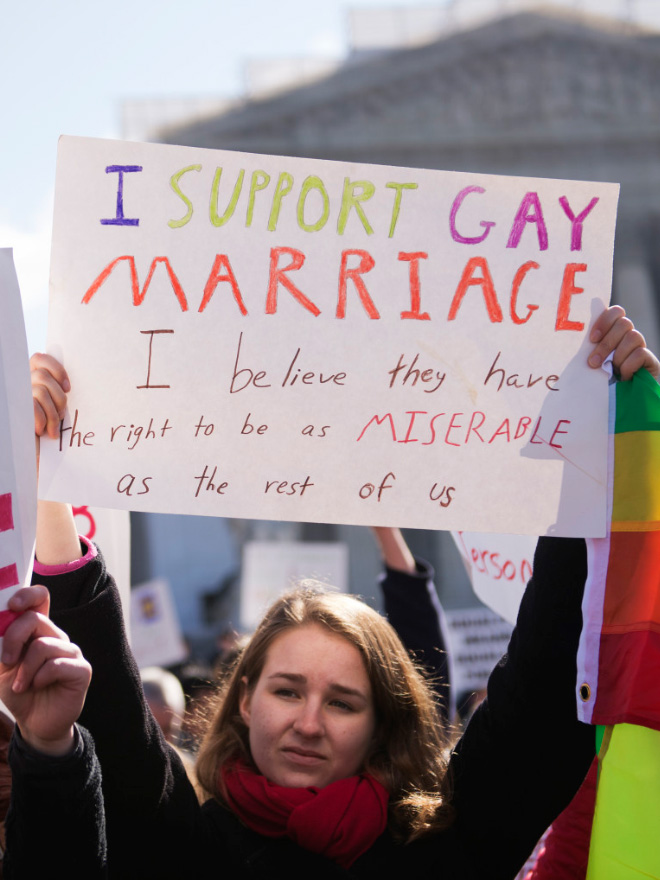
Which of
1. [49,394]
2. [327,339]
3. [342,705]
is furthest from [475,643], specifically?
[49,394]

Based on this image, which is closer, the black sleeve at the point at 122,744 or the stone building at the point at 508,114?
the black sleeve at the point at 122,744

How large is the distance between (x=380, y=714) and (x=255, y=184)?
1.12 metres

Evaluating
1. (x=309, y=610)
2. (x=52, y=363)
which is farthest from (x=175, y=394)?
(x=309, y=610)

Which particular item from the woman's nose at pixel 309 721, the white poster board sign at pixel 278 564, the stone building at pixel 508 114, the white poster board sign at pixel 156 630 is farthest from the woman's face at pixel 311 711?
the stone building at pixel 508 114

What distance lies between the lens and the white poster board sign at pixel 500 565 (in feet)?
9.09

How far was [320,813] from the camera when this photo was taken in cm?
185

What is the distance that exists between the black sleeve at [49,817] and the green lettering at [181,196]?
997 mm

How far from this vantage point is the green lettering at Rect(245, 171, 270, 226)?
2023 mm

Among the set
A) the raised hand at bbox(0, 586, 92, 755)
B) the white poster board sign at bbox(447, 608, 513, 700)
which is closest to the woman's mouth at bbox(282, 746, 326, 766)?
the raised hand at bbox(0, 586, 92, 755)

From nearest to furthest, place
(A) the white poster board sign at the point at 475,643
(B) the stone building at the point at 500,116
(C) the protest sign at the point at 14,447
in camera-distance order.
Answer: (C) the protest sign at the point at 14,447, (A) the white poster board sign at the point at 475,643, (B) the stone building at the point at 500,116

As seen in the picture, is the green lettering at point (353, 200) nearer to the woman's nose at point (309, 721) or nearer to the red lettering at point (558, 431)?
the red lettering at point (558, 431)

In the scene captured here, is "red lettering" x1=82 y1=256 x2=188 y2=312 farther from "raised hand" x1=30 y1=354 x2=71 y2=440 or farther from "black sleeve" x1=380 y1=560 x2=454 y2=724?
"black sleeve" x1=380 y1=560 x2=454 y2=724

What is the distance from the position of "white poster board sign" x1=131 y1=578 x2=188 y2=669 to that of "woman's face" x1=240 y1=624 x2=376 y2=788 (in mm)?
5484

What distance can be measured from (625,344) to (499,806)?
3.02 ft
